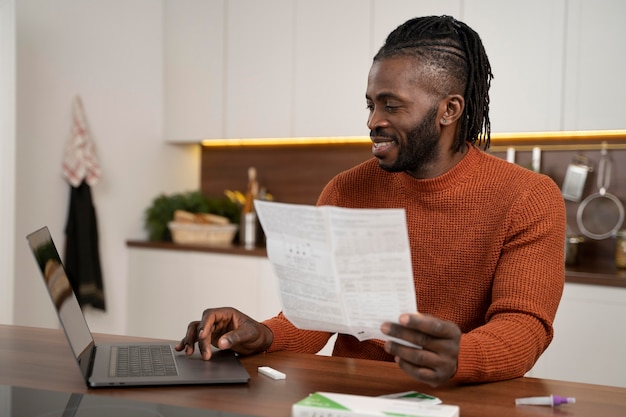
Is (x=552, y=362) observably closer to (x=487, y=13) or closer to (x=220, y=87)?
(x=487, y=13)

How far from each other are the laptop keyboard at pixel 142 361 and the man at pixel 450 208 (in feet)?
0.18

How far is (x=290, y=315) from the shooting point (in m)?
1.21

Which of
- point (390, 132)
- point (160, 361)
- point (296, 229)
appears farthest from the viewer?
point (390, 132)

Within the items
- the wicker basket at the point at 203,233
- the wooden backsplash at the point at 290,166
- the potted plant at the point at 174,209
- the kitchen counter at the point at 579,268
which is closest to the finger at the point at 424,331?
the kitchen counter at the point at 579,268

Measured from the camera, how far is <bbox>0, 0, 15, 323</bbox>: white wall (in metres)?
2.90

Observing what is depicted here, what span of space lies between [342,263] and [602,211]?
2488 millimetres

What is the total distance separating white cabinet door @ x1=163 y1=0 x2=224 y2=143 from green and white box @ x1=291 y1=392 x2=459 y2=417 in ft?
9.79

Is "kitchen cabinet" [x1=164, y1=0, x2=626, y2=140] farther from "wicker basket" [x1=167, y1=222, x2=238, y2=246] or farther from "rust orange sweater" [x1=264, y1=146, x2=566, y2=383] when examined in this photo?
"rust orange sweater" [x1=264, y1=146, x2=566, y2=383]

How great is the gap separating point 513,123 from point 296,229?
7.57 ft

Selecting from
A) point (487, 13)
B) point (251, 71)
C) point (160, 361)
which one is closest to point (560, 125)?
point (487, 13)

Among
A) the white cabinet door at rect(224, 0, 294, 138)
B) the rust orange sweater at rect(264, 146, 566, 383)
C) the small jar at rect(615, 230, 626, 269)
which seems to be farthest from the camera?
the white cabinet door at rect(224, 0, 294, 138)

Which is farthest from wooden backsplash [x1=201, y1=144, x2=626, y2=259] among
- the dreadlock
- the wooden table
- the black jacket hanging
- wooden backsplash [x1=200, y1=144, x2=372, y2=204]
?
the wooden table

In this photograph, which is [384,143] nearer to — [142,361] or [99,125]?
[142,361]

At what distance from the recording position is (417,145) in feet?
5.19
